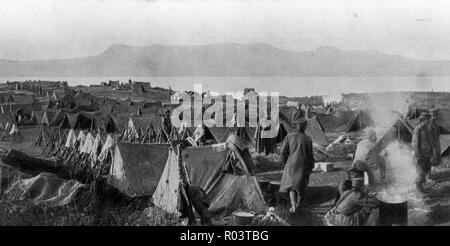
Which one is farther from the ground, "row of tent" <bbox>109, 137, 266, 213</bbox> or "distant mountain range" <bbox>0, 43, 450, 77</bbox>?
"distant mountain range" <bbox>0, 43, 450, 77</bbox>

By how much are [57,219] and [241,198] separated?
8.17 feet

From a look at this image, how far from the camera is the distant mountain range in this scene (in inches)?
314

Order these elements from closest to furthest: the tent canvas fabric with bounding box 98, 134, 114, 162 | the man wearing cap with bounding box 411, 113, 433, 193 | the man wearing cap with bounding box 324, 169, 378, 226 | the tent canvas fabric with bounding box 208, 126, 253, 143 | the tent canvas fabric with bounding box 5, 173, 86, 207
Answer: the man wearing cap with bounding box 324, 169, 378, 226
the tent canvas fabric with bounding box 5, 173, 86, 207
the man wearing cap with bounding box 411, 113, 433, 193
the tent canvas fabric with bounding box 98, 134, 114, 162
the tent canvas fabric with bounding box 208, 126, 253, 143

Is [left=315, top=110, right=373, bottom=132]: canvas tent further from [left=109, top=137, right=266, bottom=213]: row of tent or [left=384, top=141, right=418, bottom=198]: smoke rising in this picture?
[left=109, top=137, right=266, bottom=213]: row of tent

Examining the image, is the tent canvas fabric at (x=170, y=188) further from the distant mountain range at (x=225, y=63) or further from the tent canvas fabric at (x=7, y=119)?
the tent canvas fabric at (x=7, y=119)

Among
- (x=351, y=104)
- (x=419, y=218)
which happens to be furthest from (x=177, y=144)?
(x=351, y=104)

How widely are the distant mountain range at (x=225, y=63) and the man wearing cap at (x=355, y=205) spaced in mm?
2704

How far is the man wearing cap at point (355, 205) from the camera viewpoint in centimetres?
586

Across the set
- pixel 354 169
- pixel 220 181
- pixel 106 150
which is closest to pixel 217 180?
pixel 220 181

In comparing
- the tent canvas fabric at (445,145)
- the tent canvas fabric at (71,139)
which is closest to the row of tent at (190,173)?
the tent canvas fabric at (71,139)

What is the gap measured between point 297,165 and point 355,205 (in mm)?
1463

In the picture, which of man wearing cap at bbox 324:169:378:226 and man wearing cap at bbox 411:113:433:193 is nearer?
man wearing cap at bbox 324:169:378:226

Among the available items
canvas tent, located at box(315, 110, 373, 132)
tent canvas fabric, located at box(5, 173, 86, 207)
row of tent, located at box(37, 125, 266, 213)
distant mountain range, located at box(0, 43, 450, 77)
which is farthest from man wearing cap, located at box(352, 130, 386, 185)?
canvas tent, located at box(315, 110, 373, 132)

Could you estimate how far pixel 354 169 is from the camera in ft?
19.7
